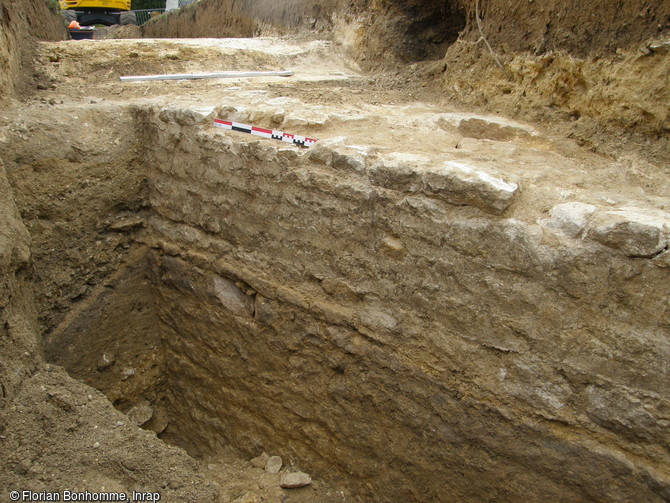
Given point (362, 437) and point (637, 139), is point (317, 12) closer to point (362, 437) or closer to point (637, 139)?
point (637, 139)

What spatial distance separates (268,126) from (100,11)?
13.6 metres

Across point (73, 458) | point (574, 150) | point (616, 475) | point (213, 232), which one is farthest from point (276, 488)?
point (574, 150)

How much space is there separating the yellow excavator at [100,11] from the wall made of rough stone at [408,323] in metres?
12.8

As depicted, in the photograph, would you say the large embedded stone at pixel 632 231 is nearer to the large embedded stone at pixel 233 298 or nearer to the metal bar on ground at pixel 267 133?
the metal bar on ground at pixel 267 133

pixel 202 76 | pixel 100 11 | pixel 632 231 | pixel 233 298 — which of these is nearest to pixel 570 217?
pixel 632 231

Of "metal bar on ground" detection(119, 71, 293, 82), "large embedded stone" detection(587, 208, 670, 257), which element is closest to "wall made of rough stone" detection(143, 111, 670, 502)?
"large embedded stone" detection(587, 208, 670, 257)

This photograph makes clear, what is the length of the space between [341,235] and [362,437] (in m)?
1.00

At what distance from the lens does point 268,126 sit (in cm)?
283

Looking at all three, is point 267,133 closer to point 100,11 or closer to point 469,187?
point 469,187

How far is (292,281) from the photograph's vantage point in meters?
2.64

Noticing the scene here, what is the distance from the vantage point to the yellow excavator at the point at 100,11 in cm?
1328

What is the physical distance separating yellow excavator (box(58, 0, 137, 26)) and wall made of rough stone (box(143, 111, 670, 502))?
41.8 feet

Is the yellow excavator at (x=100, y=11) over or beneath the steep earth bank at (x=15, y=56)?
beneath

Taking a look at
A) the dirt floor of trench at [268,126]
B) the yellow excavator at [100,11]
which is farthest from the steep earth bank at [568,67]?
the yellow excavator at [100,11]
